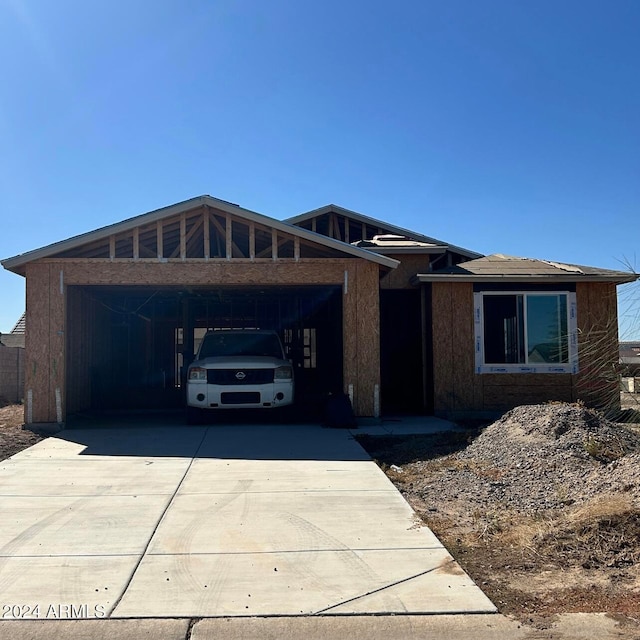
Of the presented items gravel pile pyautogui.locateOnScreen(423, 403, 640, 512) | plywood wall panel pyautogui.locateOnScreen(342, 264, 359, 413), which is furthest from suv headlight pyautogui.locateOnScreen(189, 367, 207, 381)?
gravel pile pyautogui.locateOnScreen(423, 403, 640, 512)

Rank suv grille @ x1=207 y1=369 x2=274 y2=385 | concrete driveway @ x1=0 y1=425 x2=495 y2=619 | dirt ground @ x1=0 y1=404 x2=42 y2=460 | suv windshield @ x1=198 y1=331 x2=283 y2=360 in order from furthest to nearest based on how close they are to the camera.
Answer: suv windshield @ x1=198 y1=331 x2=283 y2=360
suv grille @ x1=207 y1=369 x2=274 y2=385
dirt ground @ x1=0 y1=404 x2=42 y2=460
concrete driveway @ x1=0 y1=425 x2=495 y2=619

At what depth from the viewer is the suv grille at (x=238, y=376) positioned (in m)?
11.7

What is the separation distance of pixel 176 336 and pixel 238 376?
21.7 feet

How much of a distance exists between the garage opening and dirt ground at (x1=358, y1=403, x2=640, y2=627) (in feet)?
21.2

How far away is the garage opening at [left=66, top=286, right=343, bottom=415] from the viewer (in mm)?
15469

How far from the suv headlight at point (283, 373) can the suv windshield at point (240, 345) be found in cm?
97

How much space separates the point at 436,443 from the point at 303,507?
158 inches

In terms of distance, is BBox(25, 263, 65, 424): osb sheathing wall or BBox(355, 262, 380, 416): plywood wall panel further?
BBox(355, 262, 380, 416): plywood wall panel

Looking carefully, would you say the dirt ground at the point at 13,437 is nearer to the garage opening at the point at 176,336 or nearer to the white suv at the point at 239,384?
the garage opening at the point at 176,336

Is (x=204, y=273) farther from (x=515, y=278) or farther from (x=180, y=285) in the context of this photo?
(x=515, y=278)

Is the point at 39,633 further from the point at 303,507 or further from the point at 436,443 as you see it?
the point at 436,443

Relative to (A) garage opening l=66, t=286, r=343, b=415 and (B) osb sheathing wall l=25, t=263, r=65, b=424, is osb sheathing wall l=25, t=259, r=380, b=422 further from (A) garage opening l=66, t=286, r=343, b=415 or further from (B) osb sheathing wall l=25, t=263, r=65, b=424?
(A) garage opening l=66, t=286, r=343, b=415

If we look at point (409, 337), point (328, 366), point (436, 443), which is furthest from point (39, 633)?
point (328, 366)

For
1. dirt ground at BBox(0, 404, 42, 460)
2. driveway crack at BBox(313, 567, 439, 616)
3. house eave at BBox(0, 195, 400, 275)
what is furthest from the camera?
house eave at BBox(0, 195, 400, 275)
